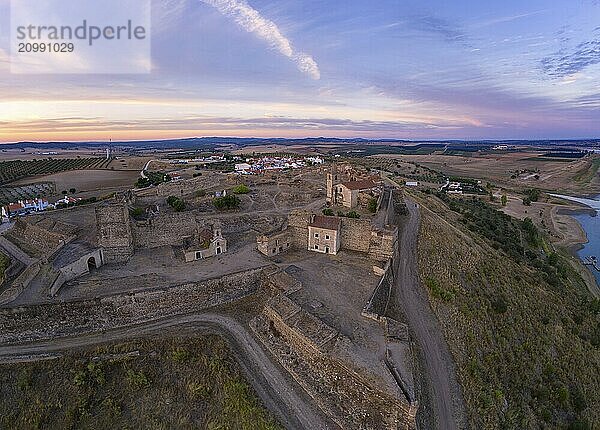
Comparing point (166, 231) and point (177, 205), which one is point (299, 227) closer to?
A: point (166, 231)

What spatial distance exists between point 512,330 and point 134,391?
880 inches

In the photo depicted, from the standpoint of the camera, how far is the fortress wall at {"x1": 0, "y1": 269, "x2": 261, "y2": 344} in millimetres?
17688

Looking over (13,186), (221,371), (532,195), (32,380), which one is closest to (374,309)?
(221,371)

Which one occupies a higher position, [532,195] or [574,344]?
[532,195]

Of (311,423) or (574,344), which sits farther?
(574,344)

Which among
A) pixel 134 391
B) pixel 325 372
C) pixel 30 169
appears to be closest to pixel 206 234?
pixel 134 391

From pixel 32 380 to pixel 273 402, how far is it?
1102 centimetres

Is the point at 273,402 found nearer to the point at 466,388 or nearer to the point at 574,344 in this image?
the point at 466,388

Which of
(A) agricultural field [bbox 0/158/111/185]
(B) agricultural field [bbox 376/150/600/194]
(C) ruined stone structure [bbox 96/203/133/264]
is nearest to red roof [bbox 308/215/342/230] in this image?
(C) ruined stone structure [bbox 96/203/133/264]

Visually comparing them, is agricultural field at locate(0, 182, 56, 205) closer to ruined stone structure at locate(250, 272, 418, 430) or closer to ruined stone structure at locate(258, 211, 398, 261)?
ruined stone structure at locate(258, 211, 398, 261)

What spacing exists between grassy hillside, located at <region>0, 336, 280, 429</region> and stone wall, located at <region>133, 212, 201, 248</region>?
10442 mm

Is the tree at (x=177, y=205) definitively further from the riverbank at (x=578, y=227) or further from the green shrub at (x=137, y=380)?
the riverbank at (x=578, y=227)

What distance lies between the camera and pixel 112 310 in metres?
19.0

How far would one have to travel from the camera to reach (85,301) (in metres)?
18.5
